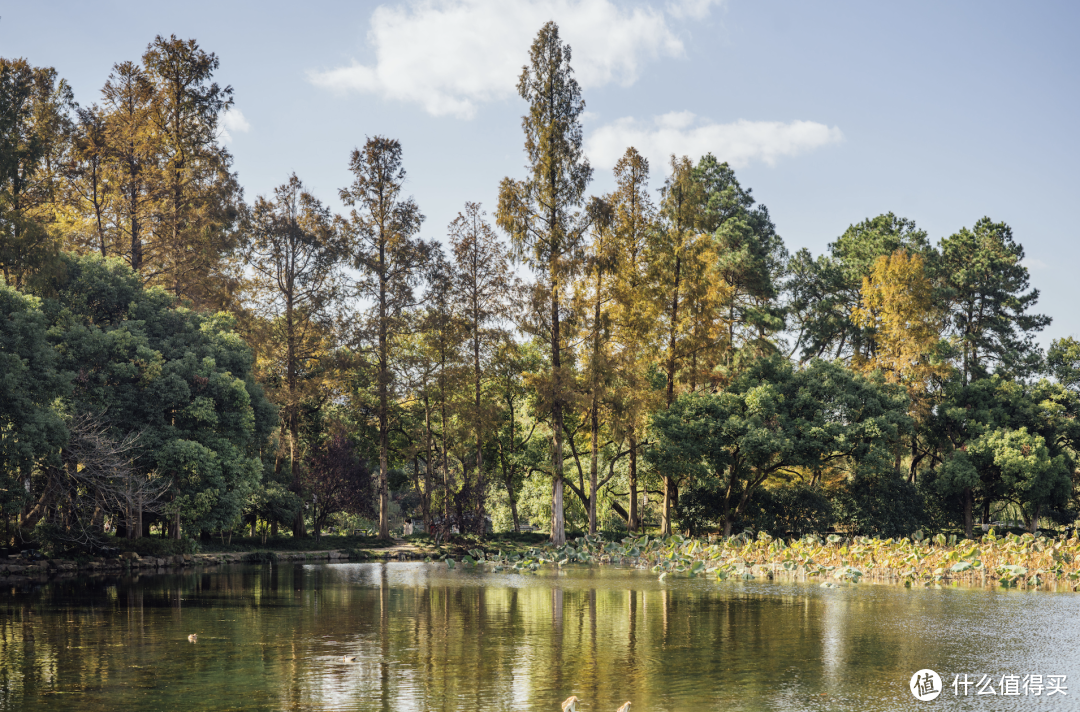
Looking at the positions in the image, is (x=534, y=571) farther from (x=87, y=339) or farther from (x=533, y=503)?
(x=533, y=503)

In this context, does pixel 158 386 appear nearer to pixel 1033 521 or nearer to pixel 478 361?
pixel 478 361

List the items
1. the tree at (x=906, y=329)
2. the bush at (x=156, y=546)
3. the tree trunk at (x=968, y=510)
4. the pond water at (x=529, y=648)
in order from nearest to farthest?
the pond water at (x=529, y=648) → the bush at (x=156, y=546) → the tree at (x=906, y=329) → the tree trunk at (x=968, y=510)

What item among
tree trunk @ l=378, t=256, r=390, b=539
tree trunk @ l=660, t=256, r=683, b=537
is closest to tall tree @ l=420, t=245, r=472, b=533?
tree trunk @ l=378, t=256, r=390, b=539

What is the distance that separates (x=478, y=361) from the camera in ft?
119

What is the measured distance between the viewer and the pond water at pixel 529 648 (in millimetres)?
7840

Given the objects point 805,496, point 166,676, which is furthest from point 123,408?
point 805,496

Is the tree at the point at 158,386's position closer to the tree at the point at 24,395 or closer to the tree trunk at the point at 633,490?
the tree at the point at 24,395

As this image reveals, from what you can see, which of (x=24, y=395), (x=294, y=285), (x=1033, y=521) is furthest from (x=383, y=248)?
(x=1033, y=521)

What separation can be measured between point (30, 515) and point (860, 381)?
2772 cm

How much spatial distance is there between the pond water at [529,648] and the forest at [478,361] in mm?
11397

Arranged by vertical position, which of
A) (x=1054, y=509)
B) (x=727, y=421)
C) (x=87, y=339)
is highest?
(x=87, y=339)

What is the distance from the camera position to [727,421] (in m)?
31.8

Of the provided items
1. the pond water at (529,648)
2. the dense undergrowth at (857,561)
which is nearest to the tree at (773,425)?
the dense undergrowth at (857,561)

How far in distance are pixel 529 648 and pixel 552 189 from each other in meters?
24.1
